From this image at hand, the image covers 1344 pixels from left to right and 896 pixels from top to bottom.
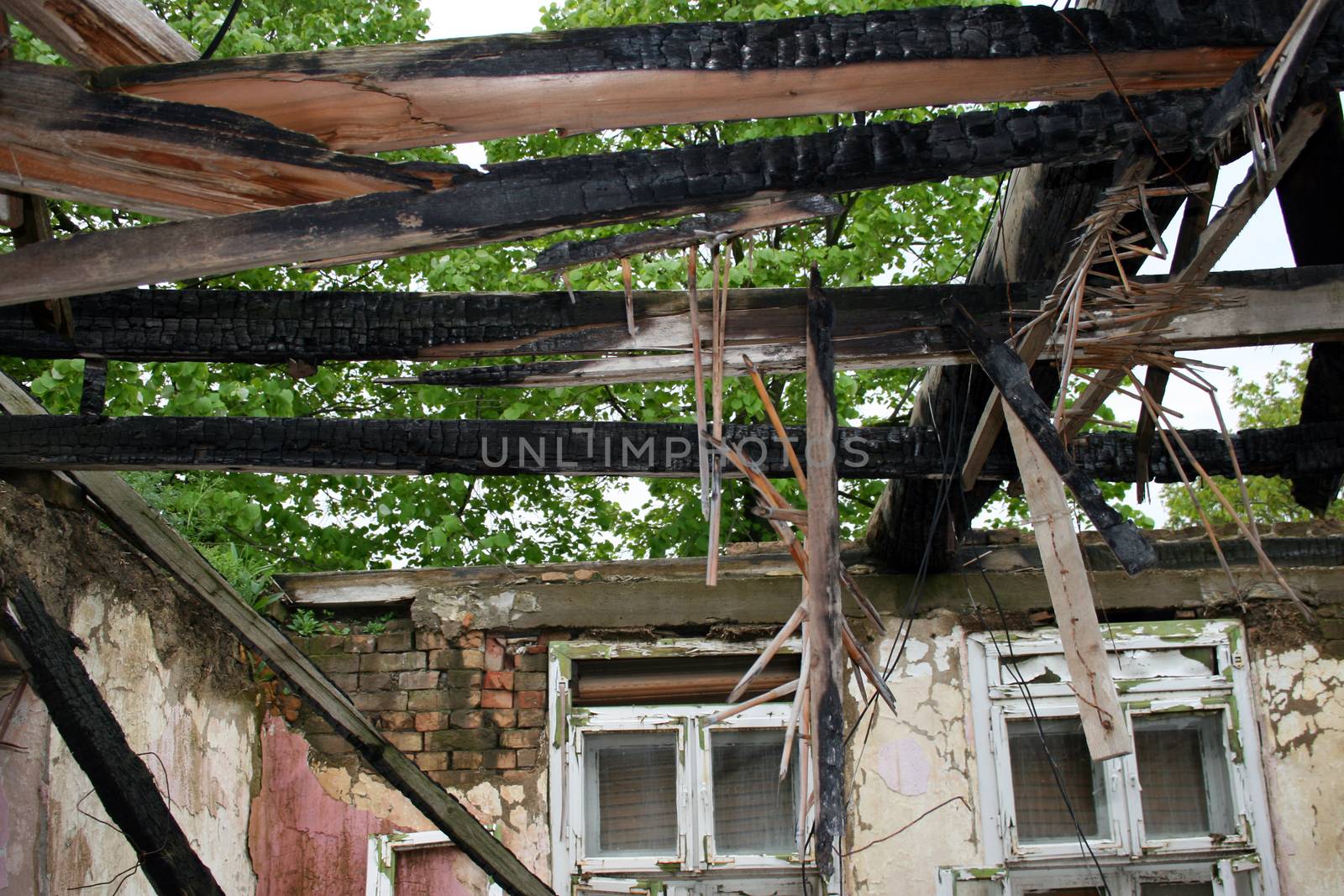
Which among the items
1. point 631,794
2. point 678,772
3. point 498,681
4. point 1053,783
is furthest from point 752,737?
point 1053,783

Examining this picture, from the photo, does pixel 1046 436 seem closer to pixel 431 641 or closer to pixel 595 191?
pixel 595 191

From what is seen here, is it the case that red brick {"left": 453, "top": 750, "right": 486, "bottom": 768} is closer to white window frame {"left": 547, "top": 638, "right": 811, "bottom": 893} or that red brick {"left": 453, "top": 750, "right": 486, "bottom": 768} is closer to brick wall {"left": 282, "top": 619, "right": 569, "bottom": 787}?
brick wall {"left": 282, "top": 619, "right": 569, "bottom": 787}

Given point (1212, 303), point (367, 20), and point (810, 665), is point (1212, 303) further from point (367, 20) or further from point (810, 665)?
point (367, 20)

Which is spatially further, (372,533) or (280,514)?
(372,533)

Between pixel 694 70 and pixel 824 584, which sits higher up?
pixel 694 70

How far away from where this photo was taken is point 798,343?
117 inches

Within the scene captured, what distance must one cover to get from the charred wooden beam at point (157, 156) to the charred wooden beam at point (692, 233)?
0.94 feet

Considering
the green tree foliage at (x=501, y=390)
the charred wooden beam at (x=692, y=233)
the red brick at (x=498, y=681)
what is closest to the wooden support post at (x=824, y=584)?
the charred wooden beam at (x=692, y=233)

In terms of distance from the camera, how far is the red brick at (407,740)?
4527 millimetres

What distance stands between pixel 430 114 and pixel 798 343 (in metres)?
1.21

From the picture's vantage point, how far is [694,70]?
2084mm

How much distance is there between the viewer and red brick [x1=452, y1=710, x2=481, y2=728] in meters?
4.54

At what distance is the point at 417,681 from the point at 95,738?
160cm

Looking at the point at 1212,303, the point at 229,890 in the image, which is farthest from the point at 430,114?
the point at 229,890
